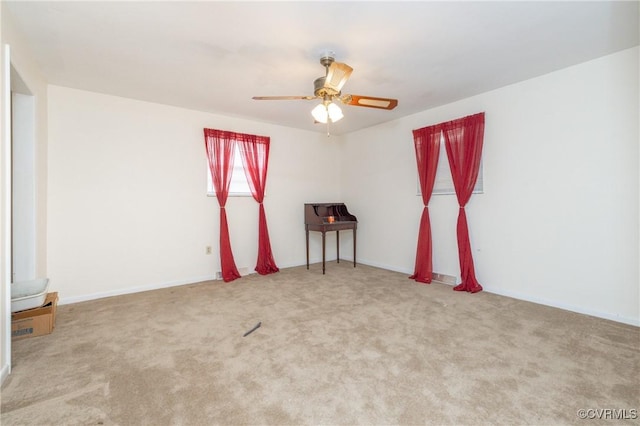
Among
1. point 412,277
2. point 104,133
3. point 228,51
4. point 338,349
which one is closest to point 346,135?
point 412,277

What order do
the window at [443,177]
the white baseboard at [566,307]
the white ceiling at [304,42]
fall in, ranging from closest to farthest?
the white ceiling at [304,42]
the white baseboard at [566,307]
the window at [443,177]

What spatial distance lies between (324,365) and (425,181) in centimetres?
290

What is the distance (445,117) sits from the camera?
3.90 meters

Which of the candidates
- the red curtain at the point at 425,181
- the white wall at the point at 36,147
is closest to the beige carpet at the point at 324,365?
the white wall at the point at 36,147

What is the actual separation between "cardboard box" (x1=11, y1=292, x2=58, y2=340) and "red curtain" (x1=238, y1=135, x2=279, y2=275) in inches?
95.3

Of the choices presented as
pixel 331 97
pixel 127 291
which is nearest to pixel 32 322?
pixel 127 291

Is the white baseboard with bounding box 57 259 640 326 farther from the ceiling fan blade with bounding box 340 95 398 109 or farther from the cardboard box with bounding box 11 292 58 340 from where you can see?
the ceiling fan blade with bounding box 340 95 398 109

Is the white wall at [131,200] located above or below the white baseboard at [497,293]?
above

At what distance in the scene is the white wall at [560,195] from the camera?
260cm

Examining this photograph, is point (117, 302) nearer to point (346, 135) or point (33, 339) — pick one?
point (33, 339)

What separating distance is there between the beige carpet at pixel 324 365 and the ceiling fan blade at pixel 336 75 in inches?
79.6

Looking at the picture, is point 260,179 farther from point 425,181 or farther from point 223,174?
point 425,181

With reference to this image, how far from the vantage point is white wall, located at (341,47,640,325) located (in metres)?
2.60

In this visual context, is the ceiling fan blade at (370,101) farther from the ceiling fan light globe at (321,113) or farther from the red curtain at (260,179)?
the red curtain at (260,179)
